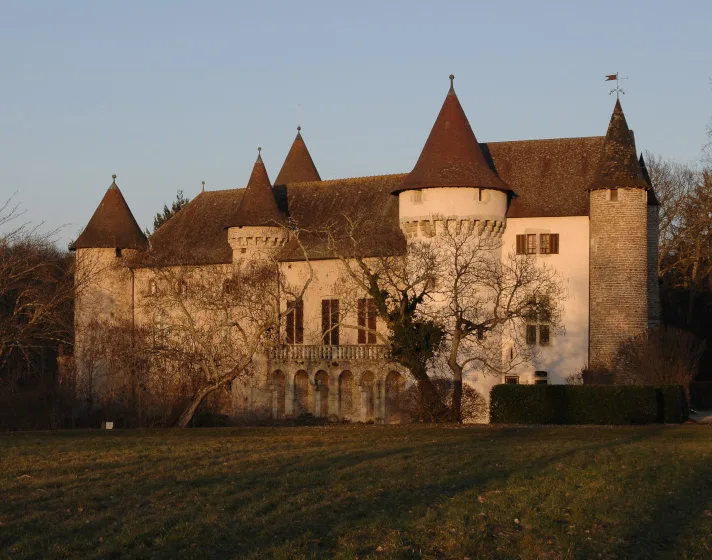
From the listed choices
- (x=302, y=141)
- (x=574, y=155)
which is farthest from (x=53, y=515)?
(x=302, y=141)

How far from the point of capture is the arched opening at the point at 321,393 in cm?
4622

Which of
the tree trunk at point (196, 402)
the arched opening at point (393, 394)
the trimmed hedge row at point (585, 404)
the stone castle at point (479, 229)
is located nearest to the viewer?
the trimmed hedge row at point (585, 404)

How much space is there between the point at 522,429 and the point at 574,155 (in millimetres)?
19105

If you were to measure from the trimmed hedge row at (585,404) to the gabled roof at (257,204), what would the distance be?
17.0m

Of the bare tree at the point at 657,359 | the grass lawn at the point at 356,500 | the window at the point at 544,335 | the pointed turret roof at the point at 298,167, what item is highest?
the pointed turret roof at the point at 298,167

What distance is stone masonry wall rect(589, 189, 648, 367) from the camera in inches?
1639

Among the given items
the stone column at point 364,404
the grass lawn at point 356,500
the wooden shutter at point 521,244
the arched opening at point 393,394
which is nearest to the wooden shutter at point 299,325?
the stone column at point 364,404

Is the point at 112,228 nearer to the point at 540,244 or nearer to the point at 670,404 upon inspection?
the point at 540,244

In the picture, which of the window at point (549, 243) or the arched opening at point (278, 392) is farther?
the arched opening at point (278, 392)

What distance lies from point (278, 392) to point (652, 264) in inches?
656

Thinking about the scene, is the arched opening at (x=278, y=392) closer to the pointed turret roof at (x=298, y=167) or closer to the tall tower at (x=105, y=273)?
the tall tower at (x=105, y=273)

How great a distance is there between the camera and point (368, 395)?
45.2 m

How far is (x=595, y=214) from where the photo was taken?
139 feet

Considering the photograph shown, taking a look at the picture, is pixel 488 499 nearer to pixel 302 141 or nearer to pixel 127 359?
pixel 127 359
